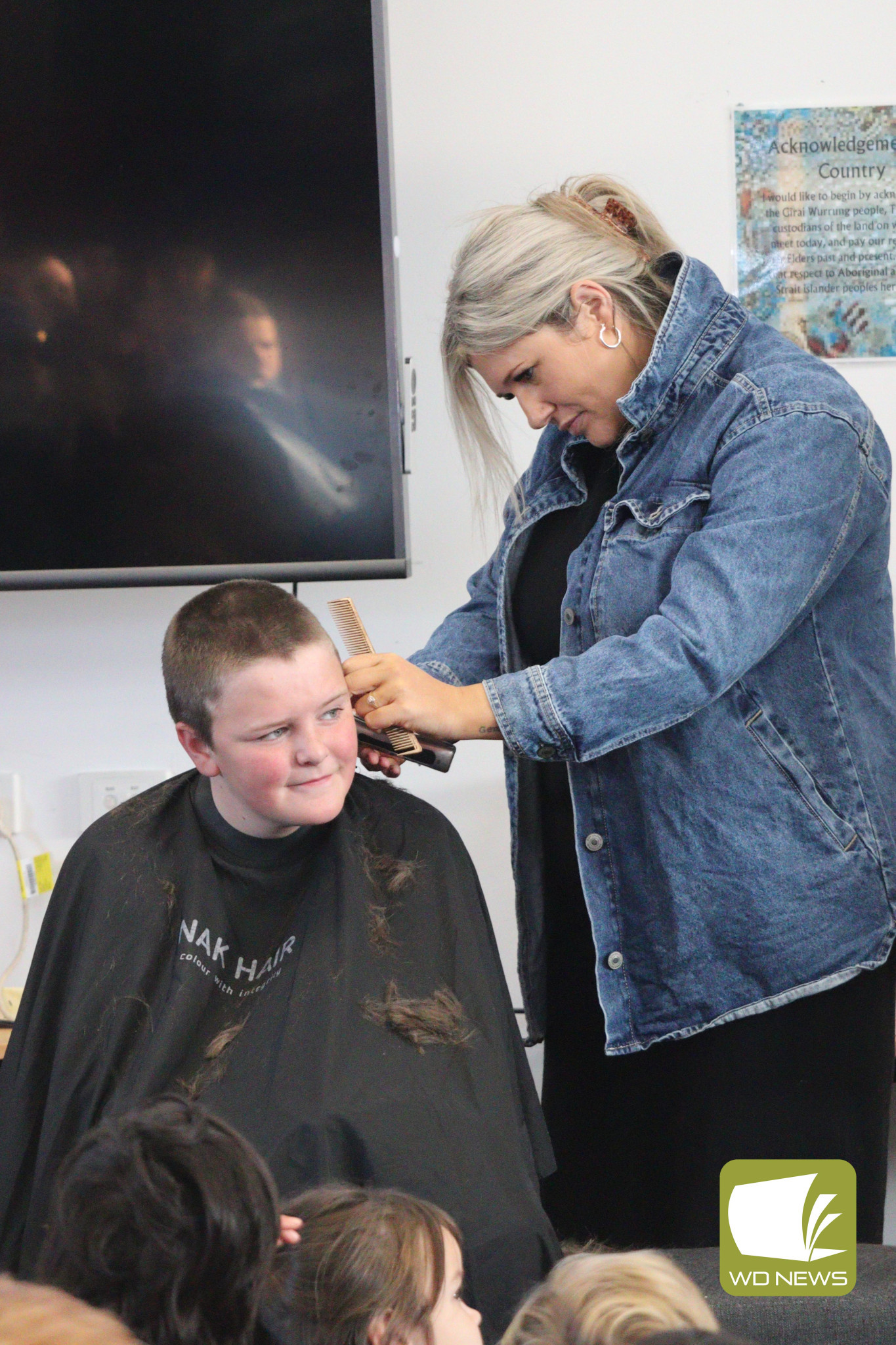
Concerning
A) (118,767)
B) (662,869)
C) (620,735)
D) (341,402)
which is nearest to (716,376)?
(620,735)

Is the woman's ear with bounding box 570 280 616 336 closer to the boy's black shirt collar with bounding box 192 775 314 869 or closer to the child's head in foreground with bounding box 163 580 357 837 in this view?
the child's head in foreground with bounding box 163 580 357 837

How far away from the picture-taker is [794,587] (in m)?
1.25

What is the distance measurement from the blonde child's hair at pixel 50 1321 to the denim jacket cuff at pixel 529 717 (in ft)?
2.55

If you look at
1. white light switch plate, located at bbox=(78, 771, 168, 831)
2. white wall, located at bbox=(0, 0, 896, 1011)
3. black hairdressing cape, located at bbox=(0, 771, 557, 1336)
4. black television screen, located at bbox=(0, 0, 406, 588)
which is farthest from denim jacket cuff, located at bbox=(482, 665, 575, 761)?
white light switch plate, located at bbox=(78, 771, 168, 831)

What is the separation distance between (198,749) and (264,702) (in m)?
0.11

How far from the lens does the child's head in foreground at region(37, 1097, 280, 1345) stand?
2.34 ft

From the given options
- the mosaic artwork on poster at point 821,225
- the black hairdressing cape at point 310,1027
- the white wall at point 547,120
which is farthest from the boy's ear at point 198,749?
the mosaic artwork on poster at point 821,225

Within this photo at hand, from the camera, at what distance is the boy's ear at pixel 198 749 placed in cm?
132

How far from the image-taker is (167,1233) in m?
0.72

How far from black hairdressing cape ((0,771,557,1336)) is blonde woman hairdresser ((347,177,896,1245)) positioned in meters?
0.15

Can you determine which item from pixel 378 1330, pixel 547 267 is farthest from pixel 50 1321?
pixel 547 267

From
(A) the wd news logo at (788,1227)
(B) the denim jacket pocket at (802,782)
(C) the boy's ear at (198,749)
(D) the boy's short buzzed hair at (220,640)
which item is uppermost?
(D) the boy's short buzzed hair at (220,640)

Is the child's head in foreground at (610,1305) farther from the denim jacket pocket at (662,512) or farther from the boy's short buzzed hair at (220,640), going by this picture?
the denim jacket pocket at (662,512)

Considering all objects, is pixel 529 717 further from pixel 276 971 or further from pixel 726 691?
pixel 276 971
